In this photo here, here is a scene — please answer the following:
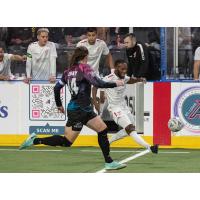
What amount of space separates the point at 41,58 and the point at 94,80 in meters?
4.54

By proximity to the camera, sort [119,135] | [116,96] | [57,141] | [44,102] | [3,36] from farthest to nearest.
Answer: [3,36] → [44,102] → [119,135] → [116,96] → [57,141]

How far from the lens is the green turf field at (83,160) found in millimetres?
15031

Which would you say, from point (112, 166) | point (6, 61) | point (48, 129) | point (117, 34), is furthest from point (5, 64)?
point (112, 166)

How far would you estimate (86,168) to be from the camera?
597 inches

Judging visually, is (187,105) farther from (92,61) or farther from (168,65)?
(92,61)

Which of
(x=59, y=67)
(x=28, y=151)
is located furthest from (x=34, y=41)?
(x=28, y=151)

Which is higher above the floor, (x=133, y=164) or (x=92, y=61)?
(x=92, y=61)

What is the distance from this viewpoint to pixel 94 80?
571 inches

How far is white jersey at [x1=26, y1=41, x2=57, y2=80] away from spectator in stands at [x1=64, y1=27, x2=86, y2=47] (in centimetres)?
69

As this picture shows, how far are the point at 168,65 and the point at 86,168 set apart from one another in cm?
421

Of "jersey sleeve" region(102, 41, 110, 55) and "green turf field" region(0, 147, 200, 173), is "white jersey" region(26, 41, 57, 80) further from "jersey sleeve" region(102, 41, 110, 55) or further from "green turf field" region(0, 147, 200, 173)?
"green turf field" region(0, 147, 200, 173)

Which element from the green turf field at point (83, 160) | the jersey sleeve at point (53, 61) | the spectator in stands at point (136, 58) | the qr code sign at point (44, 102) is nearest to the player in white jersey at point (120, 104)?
the green turf field at point (83, 160)

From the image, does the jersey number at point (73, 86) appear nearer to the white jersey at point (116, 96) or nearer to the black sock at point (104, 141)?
the black sock at point (104, 141)

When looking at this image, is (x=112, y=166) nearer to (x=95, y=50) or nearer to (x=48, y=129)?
(x=48, y=129)
